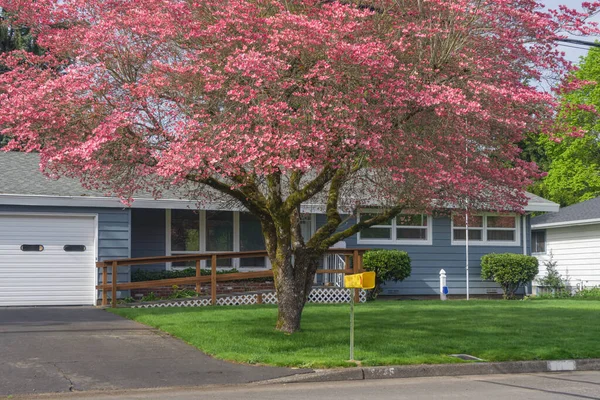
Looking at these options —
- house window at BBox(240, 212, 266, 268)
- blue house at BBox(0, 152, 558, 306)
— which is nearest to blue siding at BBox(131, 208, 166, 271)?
blue house at BBox(0, 152, 558, 306)

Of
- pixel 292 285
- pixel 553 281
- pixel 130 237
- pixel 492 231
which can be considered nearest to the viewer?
pixel 292 285

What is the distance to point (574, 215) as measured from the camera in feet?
93.0

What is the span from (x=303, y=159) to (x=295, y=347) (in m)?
3.06

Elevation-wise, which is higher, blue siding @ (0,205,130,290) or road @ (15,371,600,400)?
blue siding @ (0,205,130,290)

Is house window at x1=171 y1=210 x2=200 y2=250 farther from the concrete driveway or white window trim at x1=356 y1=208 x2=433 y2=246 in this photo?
the concrete driveway

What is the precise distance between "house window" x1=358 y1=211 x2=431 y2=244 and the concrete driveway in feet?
36.3

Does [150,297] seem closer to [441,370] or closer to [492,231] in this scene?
[441,370]

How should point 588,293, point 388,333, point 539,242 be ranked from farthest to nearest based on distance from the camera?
point 539,242 → point 588,293 → point 388,333

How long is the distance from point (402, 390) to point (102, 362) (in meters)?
4.00

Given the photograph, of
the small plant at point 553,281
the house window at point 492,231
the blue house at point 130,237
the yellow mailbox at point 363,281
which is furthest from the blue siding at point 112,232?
the small plant at point 553,281

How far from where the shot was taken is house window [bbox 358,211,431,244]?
2391 cm

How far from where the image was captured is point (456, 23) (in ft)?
36.6

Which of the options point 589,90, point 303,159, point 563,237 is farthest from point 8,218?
point 589,90

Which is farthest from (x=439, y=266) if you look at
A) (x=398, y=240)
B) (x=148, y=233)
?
(x=148, y=233)
